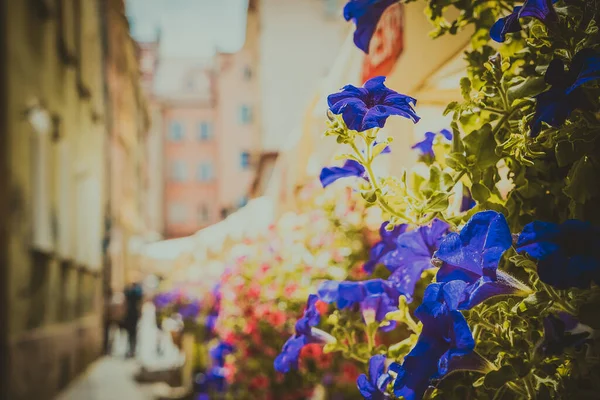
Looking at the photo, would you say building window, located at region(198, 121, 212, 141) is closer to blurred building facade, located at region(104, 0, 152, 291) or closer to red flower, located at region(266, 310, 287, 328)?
blurred building facade, located at region(104, 0, 152, 291)

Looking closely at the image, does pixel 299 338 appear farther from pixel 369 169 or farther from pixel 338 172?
pixel 369 169

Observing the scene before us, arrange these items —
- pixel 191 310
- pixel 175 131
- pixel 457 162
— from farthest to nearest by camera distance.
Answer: pixel 175 131 → pixel 191 310 → pixel 457 162

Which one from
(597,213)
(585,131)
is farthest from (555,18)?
(597,213)

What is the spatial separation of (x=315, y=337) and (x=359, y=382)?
29 centimetres

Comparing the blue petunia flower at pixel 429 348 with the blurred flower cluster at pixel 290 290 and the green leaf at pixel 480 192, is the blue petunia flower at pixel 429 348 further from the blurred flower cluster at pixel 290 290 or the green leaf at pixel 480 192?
the blurred flower cluster at pixel 290 290

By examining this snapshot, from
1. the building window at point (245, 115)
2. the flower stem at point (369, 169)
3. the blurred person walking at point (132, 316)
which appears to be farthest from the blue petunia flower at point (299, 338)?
the building window at point (245, 115)

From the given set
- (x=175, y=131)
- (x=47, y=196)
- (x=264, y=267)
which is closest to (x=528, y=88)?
(x=264, y=267)

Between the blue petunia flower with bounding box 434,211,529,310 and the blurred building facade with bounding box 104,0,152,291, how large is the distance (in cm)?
1893

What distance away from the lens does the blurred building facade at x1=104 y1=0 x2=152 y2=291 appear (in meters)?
20.8

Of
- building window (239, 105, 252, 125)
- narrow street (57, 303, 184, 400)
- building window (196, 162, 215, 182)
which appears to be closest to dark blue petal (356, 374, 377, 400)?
narrow street (57, 303, 184, 400)

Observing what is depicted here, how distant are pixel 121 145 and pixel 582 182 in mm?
25324

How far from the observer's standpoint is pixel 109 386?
11.4 m

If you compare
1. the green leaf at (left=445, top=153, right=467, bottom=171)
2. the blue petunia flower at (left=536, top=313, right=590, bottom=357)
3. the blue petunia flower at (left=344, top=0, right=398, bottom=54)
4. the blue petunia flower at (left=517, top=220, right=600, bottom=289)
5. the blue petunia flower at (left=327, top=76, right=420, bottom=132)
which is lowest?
the blue petunia flower at (left=536, top=313, right=590, bottom=357)

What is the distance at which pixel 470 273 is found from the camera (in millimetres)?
1041
